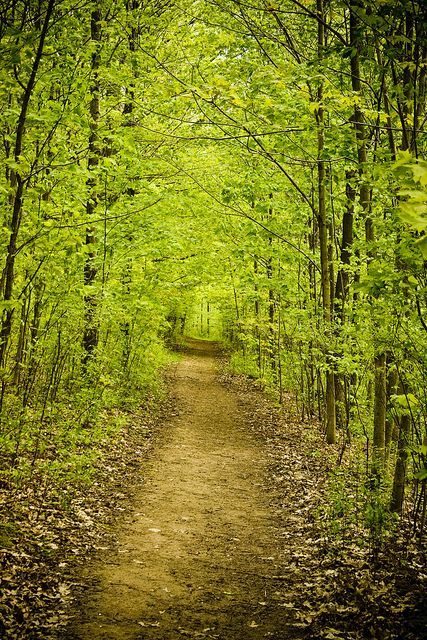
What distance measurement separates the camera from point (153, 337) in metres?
16.3

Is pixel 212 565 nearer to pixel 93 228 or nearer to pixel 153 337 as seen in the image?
pixel 93 228

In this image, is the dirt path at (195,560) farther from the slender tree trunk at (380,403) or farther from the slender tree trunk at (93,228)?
the slender tree trunk at (93,228)

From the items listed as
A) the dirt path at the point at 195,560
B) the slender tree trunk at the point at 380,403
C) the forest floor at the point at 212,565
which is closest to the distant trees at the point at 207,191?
the slender tree trunk at the point at 380,403

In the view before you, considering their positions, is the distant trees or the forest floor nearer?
the forest floor

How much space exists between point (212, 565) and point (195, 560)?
0.22 meters

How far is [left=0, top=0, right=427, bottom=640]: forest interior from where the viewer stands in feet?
16.7

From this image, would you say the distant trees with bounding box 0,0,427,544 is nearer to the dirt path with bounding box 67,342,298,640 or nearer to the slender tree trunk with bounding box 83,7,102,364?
the slender tree trunk with bounding box 83,7,102,364

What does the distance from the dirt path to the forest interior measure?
4 centimetres

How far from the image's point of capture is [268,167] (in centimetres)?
1402

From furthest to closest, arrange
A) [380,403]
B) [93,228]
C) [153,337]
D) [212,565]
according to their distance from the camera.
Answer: [153,337], [93,228], [380,403], [212,565]

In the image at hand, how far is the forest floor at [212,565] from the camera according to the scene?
468 cm

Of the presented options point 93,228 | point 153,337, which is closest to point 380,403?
point 93,228

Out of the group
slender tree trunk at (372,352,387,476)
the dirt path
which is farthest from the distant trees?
the dirt path

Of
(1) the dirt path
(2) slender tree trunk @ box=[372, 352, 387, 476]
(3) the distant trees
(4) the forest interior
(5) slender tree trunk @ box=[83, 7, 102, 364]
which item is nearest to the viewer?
(1) the dirt path
